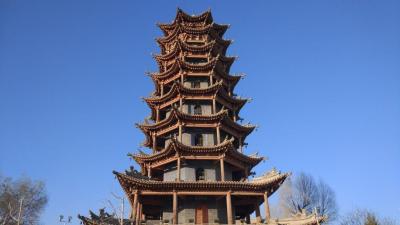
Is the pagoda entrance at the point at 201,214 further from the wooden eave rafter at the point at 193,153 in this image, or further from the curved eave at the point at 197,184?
the wooden eave rafter at the point at 193,153

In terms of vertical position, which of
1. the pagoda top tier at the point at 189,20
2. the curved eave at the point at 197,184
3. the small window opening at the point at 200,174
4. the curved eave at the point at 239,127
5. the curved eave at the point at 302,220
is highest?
the pagoda top tier at the point at 189,20

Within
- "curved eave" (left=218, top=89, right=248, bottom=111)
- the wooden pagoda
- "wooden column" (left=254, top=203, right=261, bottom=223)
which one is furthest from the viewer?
"curved eave" (left=218, top=89, right=248, bottom=111)

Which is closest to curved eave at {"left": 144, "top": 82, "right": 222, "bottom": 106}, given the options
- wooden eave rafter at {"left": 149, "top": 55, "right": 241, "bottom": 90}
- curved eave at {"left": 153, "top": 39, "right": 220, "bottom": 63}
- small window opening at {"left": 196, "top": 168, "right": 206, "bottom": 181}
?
wooden eave rafter at {"left": 149, "top": 55, "right": 241, "bottom": 90}

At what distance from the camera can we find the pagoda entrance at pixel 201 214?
2220 cm

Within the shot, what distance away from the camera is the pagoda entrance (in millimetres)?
22203

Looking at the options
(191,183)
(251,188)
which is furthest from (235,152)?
(191,183)

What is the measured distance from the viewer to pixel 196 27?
107ft

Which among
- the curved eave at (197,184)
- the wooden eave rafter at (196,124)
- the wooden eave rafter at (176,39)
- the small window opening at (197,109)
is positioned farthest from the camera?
the wooden eave rafter at (176,39)

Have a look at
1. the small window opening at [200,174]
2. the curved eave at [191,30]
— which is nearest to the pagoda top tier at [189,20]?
the curved eave at [191,30]

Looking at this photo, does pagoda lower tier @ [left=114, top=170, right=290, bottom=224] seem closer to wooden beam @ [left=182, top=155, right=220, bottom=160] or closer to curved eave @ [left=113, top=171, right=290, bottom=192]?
curved eave @ [left=113, top=171, right=290, bottom=192]

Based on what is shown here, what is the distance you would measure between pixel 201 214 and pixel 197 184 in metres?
2.22

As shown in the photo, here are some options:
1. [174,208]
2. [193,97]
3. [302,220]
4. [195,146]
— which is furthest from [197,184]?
[193,97]

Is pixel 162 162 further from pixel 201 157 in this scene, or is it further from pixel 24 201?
pixel 24 201

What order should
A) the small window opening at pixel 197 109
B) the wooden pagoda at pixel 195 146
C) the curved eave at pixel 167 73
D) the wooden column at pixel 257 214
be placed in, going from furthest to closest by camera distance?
the curved eave at pixel 167 73 < the small window opening at pixel 197 109 < the wooden column at pixel 257 214 < the wooden pagoda at pixel 195 146
